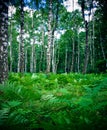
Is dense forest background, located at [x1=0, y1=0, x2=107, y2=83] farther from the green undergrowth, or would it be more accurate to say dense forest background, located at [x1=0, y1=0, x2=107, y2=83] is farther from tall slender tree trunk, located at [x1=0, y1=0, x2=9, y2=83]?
the green undergrowth

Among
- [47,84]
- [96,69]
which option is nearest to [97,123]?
[47,84]

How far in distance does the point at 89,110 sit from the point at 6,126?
1.37 meters

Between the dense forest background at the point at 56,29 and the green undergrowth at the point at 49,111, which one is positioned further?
the dense forest background at the point at 56,29

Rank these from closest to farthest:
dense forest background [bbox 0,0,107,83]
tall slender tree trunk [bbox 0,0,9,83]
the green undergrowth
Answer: the green undergrowth < tall slender tree trunk [bbox 0,0,9,83] < dense forest background [bbox 0,0,107,83]

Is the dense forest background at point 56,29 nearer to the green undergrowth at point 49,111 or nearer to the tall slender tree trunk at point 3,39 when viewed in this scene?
the tall slender tree trunk at point 3,39

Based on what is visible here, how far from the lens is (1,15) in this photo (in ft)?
24.5

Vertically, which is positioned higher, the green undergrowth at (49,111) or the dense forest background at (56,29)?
the dense forest background at (56,29)

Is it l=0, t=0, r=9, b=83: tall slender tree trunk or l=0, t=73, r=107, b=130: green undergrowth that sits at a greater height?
l=0, t=0, r=9, b=83: tall slender tree trunk

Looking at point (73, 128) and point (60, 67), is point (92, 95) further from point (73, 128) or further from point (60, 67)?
point (60, 67)

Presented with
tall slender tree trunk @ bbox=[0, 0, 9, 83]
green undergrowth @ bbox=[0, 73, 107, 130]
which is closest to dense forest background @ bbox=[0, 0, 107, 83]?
tall slender tree trunk @ bbox=[0, 0, 9, 83]

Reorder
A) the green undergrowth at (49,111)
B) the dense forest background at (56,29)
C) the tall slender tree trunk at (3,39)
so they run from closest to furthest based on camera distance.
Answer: the green undergrowth at (49,111)
the tall slender tree trunk at (3,39)
the dense forest background at (56,29)

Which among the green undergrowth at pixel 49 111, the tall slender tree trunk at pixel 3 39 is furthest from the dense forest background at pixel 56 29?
the green undergrowth at pixel 49 111

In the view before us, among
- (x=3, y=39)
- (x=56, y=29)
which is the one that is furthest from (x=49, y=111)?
(x=56, y=29)

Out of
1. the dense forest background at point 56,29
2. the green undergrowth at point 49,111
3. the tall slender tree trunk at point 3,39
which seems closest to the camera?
the green undergrowth at point 49,111
